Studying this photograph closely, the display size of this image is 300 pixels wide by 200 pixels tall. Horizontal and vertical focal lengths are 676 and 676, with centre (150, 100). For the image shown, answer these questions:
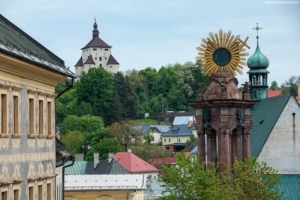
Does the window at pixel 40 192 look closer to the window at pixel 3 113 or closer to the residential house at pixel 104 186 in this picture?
the window at pixel 3 113

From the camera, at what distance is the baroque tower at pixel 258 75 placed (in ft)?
278

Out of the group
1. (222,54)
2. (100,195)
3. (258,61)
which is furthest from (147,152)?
(222,54)

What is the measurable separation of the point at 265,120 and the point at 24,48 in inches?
1673

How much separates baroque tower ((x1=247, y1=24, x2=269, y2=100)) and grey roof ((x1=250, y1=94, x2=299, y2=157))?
2058 cm

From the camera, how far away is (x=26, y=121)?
2011 cm

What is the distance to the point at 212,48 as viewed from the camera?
41.2 meters

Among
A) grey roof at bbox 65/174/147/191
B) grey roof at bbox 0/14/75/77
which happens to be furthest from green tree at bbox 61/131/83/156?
grey roof at bbox 0/14/75/77

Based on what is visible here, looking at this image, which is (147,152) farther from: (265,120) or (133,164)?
(265,120)

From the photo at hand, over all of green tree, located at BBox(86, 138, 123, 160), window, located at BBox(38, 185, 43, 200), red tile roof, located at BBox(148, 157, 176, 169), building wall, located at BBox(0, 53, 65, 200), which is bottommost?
red tile roof, located at BBox(148, 157, 176, 169)

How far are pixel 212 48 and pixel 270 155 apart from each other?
1969cm

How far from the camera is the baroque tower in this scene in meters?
84.6

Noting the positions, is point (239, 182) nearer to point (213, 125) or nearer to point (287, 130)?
point (213, 125)

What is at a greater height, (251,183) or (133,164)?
(251,183)

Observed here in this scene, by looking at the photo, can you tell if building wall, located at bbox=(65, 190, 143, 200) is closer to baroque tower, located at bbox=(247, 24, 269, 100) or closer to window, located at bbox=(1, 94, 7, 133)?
baroque tower, located at bbox=(247, 24, 269, 100)
